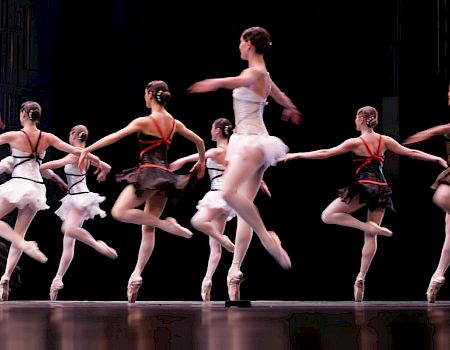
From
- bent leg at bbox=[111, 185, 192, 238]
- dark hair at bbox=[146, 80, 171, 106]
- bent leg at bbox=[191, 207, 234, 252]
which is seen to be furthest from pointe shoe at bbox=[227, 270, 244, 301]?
dark hair at bbox=[146, 80, 171, 106]

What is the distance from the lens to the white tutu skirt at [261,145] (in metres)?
6.03

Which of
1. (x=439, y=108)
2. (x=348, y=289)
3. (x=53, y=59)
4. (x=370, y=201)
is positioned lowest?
(x=348, y=289)

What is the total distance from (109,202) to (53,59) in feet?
5.60

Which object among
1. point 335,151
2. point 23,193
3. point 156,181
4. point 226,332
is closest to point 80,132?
point 23,193

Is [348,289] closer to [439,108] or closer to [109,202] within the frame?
[439,108]

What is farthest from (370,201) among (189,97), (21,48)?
(21,48)

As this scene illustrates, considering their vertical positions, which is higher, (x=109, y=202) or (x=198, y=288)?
(x=109, y=202)

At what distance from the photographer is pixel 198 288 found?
10438mm

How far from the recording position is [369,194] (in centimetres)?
798

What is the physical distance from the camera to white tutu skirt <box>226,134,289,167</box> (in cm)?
603

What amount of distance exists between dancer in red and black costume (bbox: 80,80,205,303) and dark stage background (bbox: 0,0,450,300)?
306 cm

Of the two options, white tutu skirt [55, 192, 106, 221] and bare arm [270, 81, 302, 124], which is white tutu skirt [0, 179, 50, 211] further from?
bare arm [270, 81, 302, 124]

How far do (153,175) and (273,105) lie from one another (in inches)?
144

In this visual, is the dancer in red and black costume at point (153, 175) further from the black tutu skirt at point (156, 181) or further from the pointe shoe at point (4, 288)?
the pointe shoe at point (4, 288)
